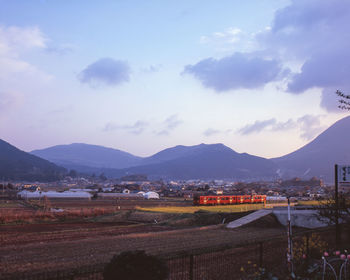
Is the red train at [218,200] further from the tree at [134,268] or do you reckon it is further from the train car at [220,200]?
the tree at [134,268]

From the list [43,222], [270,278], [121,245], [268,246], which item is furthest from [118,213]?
[270,278]

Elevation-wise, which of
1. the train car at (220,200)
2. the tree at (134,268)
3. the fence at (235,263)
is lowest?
the train car at (220,200)

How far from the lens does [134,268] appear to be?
24.7 feet

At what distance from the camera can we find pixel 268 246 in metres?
22.2

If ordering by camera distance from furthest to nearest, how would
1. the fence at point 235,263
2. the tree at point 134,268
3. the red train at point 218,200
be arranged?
the red train at point 218,200, the fence at point 235,263, the tree at point 134,268

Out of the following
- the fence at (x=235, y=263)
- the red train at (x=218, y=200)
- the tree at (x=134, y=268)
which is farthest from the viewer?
the red train at (x=218, y=200)

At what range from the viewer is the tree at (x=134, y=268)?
24.7 feet

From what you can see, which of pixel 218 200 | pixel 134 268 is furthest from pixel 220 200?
pixel 134 268

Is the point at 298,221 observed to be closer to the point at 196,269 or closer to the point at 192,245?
the point at 192,245

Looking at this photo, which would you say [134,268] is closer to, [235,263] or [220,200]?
[235,263]

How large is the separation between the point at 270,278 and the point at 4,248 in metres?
22.4

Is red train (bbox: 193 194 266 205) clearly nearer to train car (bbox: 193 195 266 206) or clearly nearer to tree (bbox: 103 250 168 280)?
train car (bbox: 193 195 266 206)

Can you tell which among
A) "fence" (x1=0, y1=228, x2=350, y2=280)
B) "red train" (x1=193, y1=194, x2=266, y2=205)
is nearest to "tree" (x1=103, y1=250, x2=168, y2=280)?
"fence" (x1=0, y1=228, x2=350, y2=280)

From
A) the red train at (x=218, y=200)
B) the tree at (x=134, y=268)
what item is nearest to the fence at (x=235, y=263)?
the tree at (x=134, y=268)
